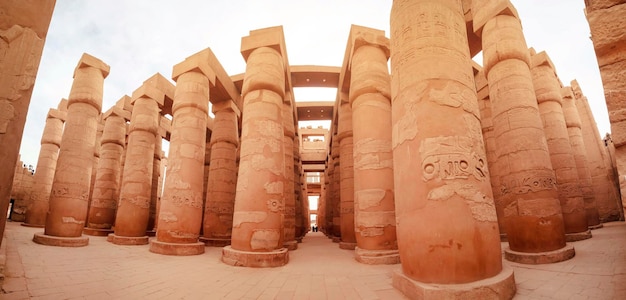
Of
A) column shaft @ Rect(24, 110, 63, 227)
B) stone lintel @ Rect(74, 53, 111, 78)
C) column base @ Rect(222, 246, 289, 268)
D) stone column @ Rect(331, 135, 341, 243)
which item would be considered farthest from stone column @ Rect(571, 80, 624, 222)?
column shaft @ Rect(24, 110, 63, 227)

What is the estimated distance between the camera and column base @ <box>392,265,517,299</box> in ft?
8.80

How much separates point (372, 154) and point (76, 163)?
8.48 metres

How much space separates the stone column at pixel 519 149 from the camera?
5363 millimetres

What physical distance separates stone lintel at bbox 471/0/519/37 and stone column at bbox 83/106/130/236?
553 inches

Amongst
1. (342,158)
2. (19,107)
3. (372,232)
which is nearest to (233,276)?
(372,232)

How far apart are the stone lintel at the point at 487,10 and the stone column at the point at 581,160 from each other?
6.29 meters

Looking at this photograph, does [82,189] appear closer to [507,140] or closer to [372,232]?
[372,232]

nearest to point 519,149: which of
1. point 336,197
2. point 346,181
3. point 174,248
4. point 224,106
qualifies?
point 346,181

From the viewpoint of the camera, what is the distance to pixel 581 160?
9570 millimetres

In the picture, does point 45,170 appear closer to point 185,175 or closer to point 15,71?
point 185,175

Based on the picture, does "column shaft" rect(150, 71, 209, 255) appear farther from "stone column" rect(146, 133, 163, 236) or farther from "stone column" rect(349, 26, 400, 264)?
"stone column" rect(146, 133, 163, 236)

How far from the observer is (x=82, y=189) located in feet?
25.3

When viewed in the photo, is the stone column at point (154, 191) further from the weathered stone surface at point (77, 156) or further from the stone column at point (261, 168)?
the stone column at point (261, 168)

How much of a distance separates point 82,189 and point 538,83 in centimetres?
1471
